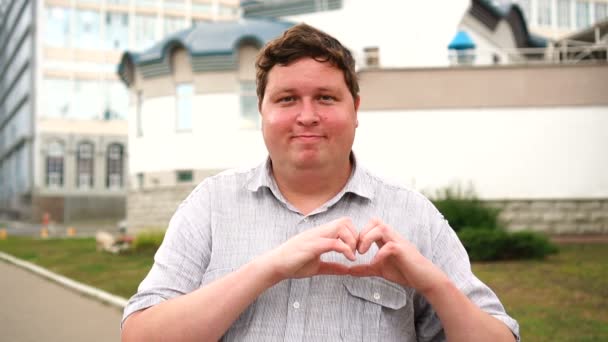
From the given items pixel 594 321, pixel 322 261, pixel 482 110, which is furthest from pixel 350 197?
pixel 482 110

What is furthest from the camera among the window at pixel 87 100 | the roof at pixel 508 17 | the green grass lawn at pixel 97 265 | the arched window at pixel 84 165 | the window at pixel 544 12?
the arched window at pixel 84 165

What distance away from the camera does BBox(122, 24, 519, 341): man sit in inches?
82.0

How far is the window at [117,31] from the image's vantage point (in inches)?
2104

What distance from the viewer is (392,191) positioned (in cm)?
245

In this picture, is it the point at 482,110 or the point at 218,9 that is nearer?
the point at 482,110

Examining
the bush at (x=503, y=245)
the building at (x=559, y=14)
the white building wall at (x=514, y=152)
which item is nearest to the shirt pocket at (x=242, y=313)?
the bush at (x=503, y=245)

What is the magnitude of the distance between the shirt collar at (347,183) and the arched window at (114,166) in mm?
51944

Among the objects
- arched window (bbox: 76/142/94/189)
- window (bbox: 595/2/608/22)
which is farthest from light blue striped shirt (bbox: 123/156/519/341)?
window (bbox: 595/2/608/22)

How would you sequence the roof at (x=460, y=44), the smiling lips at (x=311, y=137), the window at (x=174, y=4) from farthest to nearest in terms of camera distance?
1. the window at (x=174, y=4)
2. the roof at (x=460, y=44)
3. the smiling lips at (x=311, y=137)

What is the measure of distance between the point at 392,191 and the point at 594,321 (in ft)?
17.6

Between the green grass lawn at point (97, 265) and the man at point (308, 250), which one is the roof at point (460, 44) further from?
the man at point (308, 250)

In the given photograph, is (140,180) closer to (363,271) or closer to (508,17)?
(508,17)

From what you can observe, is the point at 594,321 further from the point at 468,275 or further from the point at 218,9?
the point at 218,9

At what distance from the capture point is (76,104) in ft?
167
